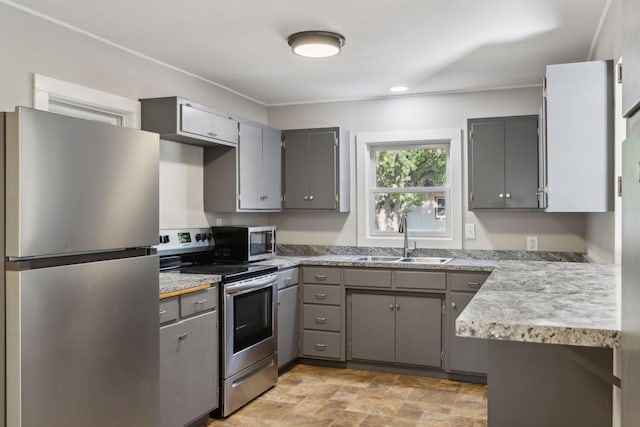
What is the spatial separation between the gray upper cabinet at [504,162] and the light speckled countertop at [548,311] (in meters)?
2.00

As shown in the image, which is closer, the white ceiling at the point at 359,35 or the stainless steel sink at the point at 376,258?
the white ceiling at the point at 359,35

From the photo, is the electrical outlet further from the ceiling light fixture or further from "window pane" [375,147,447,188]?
the ceiling light fixture

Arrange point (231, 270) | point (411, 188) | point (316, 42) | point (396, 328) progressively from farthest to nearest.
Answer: point (411, 188)
point (396, 328)
point (231, 270)
point (316, 42)

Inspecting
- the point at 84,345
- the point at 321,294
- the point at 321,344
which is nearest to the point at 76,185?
the point at 84,345

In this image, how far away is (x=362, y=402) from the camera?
3539mm

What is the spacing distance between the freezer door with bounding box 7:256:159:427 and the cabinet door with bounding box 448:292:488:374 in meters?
2.31

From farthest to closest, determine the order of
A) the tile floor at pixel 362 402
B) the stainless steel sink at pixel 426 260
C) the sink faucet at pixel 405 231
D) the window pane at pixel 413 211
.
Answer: the window pane at pixel 413 211, the sink faucet at pixel 405 231, the stainless steel sink at pixel 426 260, the tile floor at pixel 362 402

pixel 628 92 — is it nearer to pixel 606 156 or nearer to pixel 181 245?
pixel 606 156

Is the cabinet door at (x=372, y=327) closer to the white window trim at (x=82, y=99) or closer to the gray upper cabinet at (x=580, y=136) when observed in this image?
the gray upper cabinet at (x=580, y=136)

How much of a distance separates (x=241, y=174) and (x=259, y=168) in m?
0.29

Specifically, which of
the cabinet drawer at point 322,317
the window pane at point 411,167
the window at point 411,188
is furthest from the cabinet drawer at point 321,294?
the window pane at point 411,167

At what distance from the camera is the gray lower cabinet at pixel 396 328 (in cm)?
403

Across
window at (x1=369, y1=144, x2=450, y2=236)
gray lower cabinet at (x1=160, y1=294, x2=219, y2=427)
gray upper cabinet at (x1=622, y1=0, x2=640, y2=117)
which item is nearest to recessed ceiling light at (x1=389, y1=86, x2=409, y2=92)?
window at (x1=369, y1=144, x2=450, y2=236)

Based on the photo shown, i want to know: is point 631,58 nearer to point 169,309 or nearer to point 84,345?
point 84,345
